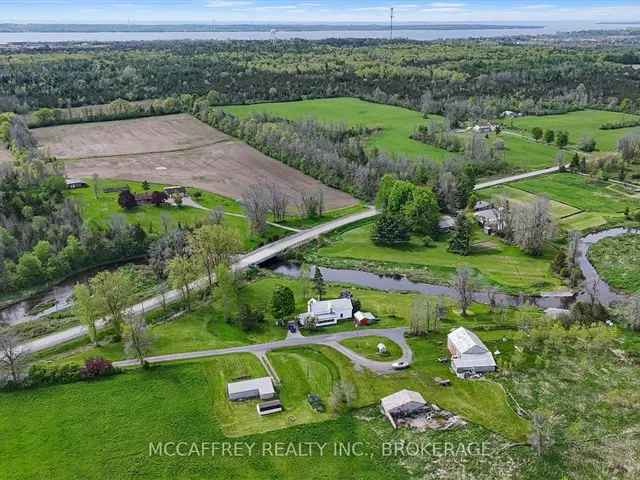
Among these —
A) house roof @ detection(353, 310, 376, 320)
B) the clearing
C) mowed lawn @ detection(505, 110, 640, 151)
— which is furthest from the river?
mowed lawn @ detection(505, 110, 640, 151)

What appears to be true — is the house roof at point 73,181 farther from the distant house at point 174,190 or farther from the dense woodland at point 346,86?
the dense woodland at point 346,86

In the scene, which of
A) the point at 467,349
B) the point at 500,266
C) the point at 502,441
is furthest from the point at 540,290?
the point at 502,441

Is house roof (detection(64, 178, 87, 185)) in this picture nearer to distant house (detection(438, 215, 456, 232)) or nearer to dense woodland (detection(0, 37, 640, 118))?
dense woodland (detection(0, 37, 640, 118))

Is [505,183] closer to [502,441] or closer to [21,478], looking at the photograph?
[502,441]

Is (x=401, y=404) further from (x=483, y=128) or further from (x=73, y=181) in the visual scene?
(x=483, y=128)

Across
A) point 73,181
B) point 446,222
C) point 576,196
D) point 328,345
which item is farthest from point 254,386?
point 576,196

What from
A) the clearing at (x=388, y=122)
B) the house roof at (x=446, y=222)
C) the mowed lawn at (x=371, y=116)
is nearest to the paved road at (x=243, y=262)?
the house roof at (x=446, y=222)

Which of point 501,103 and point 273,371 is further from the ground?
point 501,103

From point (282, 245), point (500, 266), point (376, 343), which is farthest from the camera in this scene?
point (282, 245)
